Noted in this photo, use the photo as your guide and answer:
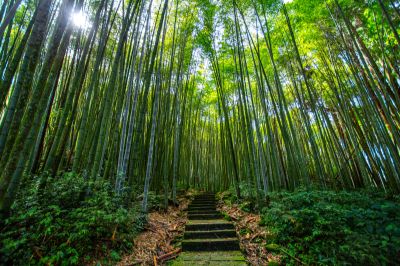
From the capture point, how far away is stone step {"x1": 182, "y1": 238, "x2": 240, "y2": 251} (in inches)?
98.5

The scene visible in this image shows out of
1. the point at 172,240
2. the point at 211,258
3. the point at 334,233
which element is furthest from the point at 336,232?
the point at 172,240

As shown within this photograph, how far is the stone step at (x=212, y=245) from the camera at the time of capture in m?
2.50

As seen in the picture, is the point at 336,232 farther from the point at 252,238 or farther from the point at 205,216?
the point at 205,216

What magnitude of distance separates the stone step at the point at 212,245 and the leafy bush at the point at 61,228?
82 cm

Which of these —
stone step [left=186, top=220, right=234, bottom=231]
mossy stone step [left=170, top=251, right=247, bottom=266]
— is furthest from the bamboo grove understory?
mossy stone step [left=170, top=251, right=247, bottom=266]

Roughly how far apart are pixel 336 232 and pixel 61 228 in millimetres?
3126

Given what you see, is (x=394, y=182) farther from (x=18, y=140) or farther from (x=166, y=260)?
(x=18, y=140)

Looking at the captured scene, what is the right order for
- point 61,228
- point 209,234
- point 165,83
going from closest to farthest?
point 61,228 < point 209,234 < point 165,83

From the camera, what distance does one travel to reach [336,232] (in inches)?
80.7

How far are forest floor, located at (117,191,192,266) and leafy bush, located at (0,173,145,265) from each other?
184 millimetres

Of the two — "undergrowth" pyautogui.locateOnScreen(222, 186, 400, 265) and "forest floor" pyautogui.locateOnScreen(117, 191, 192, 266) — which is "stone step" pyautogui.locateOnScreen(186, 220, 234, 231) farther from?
"undergrowth" pyautogui.locateOnScreen(222, 186, 400, 265)

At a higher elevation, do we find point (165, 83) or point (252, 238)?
point (165, 83)

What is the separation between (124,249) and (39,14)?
2728 millimetres

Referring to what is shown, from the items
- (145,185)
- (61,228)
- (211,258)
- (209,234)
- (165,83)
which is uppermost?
(165,83)
